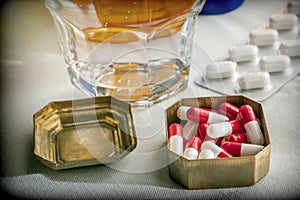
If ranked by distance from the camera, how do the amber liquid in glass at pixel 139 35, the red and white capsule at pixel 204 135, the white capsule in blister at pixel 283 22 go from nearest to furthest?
the red and white capsule at pixel 204 135 < the amber liquid in glass at pixel 139 35 < the white capsule in blister at pixel 283 22

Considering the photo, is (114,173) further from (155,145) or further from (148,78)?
(148,78)

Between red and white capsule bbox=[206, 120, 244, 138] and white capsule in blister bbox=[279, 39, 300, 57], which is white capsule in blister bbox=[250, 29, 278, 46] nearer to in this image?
white capsule in blister bbox=[279, 39, 300, 57]

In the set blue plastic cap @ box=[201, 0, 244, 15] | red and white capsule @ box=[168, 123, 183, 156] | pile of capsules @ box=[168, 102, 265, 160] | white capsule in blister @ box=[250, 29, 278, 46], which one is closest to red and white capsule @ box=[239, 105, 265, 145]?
pile of capsules @ box=[168, 102, 265, 160]

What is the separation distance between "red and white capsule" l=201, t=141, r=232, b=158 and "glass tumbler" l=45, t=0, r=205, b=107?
8.6 inches

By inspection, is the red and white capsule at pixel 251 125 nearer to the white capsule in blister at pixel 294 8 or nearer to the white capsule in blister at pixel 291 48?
the white capsule in blister at pixel 291 48

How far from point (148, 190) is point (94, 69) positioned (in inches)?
14.0

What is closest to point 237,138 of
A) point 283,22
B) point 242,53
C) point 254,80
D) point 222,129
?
point 222,129

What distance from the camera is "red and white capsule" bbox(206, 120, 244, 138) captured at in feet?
3.27

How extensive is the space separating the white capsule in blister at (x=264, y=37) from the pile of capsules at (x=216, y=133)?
0.31m

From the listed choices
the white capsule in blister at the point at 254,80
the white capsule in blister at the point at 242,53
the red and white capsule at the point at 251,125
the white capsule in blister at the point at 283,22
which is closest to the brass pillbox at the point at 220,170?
the red and white capsule at the point at 251,125

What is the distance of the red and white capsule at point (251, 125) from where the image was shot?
38.7 inches

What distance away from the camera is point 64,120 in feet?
3.56

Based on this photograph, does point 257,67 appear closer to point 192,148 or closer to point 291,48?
point 291,48

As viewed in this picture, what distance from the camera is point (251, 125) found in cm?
99
